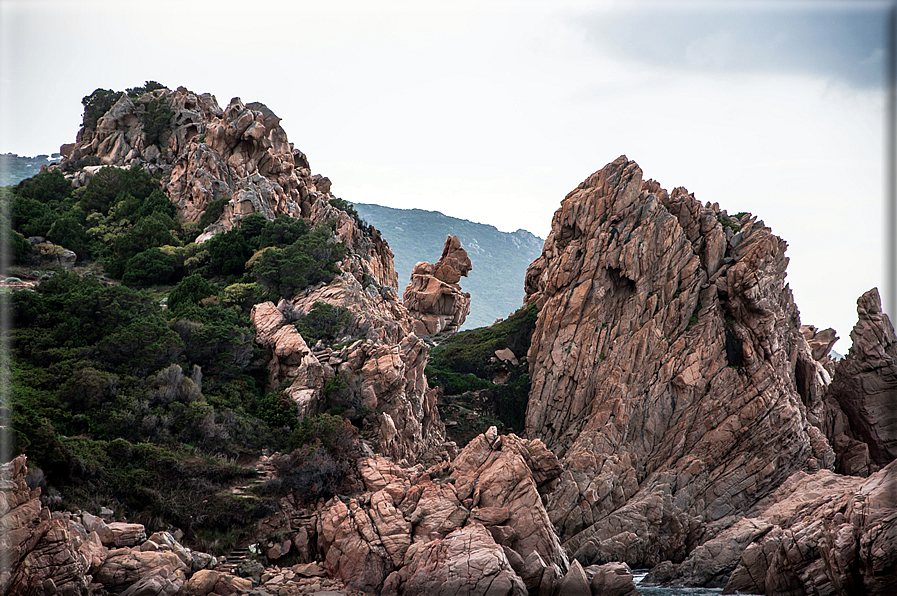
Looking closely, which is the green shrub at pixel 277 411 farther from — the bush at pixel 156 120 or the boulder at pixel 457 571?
the bush at pixel 156 120

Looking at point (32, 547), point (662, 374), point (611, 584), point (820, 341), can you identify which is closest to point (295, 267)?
point (662, 374)

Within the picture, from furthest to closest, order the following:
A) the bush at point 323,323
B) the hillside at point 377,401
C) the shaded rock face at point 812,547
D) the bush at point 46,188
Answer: the bush at point 46,188, the bush at point 323,323, the hillside at point 377,401, the shaded rock face at point 812,547

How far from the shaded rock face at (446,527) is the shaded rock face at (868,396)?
30.3 meters

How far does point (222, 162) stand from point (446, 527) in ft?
136

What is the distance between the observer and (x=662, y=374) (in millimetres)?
54500

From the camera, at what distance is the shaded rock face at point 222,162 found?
60.0 metres

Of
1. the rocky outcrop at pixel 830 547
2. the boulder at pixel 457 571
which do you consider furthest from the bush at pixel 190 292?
the rocky outcrop at pixel 830 547

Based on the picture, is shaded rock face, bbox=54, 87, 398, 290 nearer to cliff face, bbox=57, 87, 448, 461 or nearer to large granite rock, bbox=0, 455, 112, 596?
cliff face, bbox=57, 87, 448, 461

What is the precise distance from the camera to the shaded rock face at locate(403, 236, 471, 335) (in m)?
85.6

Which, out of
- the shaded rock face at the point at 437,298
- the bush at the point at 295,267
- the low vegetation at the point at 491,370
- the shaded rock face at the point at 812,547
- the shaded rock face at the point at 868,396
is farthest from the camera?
the shaded rock face at the point at 437,298

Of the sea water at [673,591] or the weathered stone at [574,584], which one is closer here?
the weathered stone at [574,584]

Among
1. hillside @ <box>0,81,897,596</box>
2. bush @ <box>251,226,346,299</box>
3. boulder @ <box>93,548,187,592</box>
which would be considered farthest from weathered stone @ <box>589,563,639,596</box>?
bush @ <box>251,226,346,299</box>

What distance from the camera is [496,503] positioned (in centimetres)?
3231

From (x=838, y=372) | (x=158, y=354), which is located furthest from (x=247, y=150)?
(x=838, y=372)
